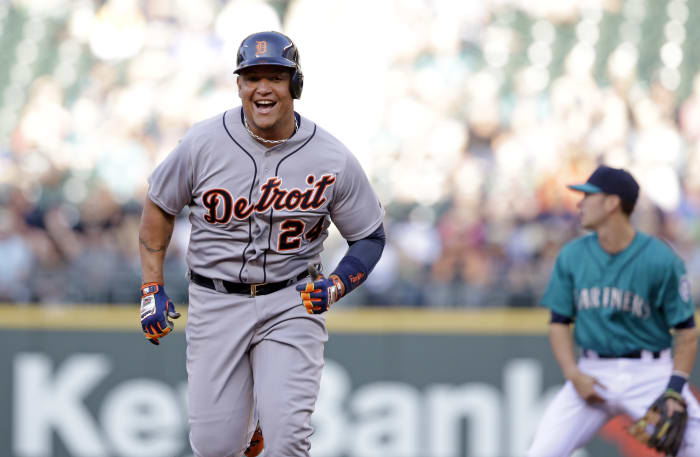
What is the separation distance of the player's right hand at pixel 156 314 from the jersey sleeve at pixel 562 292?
2090 mm

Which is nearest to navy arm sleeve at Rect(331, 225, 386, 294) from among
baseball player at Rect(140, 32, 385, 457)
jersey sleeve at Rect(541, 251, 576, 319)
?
baseball player at Rect(140, 32, 385, 457)

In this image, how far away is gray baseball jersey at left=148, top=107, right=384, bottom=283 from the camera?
4160 mm

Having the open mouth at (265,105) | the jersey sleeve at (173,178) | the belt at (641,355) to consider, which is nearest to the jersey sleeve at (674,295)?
the belt at (641,355)

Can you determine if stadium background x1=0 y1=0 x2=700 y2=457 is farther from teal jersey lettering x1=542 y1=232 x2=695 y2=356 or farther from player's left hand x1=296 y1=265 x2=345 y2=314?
player's left hand x1=296 y1=265 x2=345 y2=314

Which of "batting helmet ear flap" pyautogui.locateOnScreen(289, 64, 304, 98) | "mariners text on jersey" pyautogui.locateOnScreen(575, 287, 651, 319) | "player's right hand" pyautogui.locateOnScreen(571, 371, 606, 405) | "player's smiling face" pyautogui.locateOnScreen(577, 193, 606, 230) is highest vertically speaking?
"batting helmet ear flap" pyautogui.locateOnScreen(289, 64, 304, 98)

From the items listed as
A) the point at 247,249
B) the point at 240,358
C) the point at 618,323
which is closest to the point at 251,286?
the point at 247,249

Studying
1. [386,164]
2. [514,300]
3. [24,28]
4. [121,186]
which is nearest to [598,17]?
[386,164]

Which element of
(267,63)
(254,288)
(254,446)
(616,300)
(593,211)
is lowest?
(254,446)

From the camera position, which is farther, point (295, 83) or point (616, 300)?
point (616, 300)

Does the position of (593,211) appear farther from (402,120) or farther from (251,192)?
(402,120)

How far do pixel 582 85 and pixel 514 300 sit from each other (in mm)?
3743

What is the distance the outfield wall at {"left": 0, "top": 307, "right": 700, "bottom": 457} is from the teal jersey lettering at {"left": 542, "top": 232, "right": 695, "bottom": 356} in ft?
8.18

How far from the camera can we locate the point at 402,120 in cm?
1034

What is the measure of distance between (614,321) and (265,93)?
2263mm
